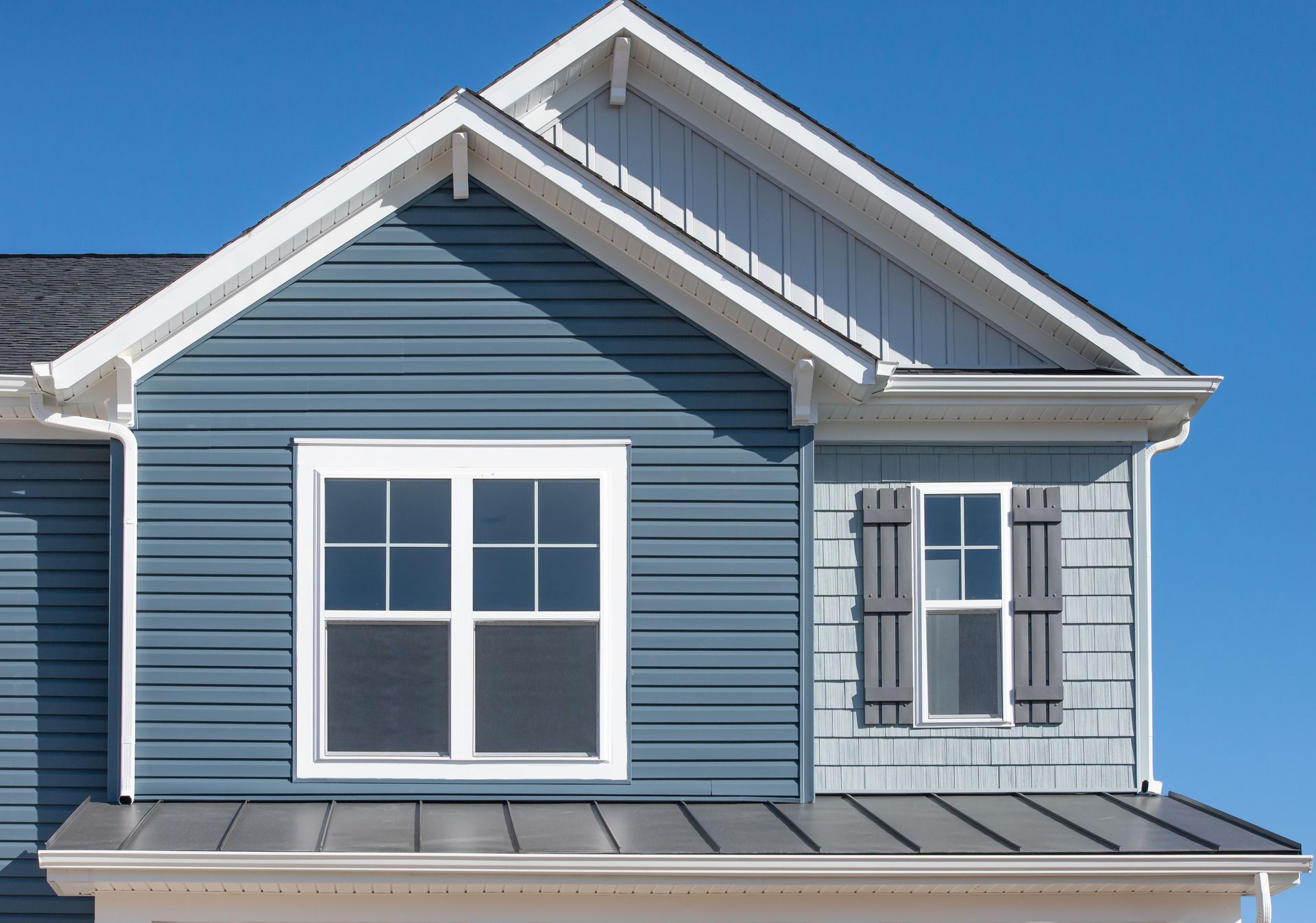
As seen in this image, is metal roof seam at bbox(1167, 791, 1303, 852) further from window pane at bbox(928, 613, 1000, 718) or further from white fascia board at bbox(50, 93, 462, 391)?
white fascia board at bbox(50, 93, 462, 391)

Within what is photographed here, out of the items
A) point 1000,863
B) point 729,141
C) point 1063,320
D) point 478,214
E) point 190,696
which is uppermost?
point 729,141

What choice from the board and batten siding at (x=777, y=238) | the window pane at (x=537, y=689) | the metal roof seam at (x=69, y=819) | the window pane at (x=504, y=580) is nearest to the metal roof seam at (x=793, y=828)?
the window pane at (x=537, y=689)

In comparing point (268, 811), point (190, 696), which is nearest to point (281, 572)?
point (190, 696)

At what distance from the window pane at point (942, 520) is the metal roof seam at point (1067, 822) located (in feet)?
5.47

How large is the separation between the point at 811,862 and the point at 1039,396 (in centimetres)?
328

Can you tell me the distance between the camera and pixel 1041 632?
789 cm

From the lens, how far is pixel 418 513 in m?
7.38

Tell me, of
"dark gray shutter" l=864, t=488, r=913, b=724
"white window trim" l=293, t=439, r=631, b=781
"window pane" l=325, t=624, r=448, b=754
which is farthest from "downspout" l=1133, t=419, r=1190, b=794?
"window pane" l=325, t=624, r=448, b=754

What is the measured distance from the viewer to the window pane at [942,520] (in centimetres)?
795

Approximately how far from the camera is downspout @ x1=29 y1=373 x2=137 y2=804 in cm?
715

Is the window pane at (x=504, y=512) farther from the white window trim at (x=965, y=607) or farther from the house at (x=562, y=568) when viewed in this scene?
the white window trim at (x=965, y=607)

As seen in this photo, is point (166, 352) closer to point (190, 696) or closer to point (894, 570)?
point (190, 696)

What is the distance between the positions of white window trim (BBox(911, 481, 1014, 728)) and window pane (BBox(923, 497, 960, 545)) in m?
0.05

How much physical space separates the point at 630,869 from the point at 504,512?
2234 millimetres
